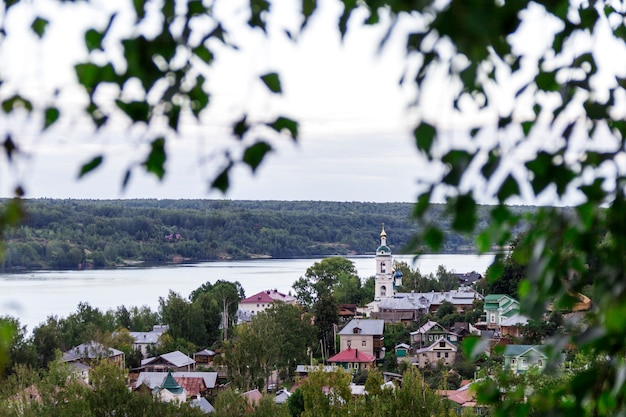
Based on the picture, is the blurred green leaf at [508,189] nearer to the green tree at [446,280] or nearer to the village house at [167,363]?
the village house at [167,363]

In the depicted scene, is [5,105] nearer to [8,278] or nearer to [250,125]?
[250,125]

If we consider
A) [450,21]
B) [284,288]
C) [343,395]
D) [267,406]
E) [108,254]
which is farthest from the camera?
[108,254]

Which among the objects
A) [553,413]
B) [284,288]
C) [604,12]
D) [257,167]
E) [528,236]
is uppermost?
[604,12]

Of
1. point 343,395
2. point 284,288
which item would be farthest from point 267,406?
point 284,288

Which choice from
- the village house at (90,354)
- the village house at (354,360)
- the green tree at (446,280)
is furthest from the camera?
the green tree at (446,280)

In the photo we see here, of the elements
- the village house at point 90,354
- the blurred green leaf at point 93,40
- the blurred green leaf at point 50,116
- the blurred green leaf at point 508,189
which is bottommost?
the village house at point 90,354

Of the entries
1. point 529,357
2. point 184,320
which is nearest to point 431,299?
point 184,320

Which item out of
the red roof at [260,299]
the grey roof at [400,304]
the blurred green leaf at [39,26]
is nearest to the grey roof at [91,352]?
the grey roof at [400,304]
